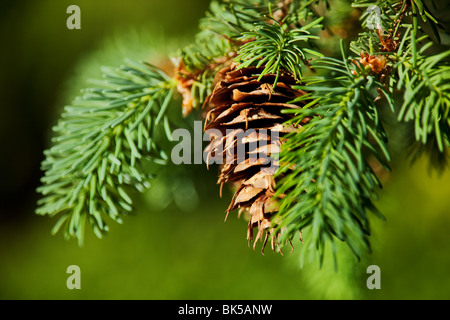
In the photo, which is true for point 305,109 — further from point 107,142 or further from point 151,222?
point 151,222

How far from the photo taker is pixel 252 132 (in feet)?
0.89

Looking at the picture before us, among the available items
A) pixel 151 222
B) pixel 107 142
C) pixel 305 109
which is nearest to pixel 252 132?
pixel 305 109

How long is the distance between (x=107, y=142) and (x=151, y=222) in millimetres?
439

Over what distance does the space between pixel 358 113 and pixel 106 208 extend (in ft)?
0.79

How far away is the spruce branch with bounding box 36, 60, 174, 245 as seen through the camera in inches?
13.1

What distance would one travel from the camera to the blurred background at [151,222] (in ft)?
1.67

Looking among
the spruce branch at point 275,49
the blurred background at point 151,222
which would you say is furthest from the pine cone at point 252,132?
the blurred background at point 151,222

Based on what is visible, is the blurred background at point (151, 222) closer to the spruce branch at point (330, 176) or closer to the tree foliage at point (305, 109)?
the tree foliage at point (305, 109)

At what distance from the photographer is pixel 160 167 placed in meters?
0.48

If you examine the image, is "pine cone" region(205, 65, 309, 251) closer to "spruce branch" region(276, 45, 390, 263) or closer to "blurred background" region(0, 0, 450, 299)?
"spruce branch" region(276, 45, 390, 263)

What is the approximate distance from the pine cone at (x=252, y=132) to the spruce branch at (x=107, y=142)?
0.07 meters

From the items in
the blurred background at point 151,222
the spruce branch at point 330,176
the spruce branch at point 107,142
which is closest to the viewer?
the spruce branch at point 330,176

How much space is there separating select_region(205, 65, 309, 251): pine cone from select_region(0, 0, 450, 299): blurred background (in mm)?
173

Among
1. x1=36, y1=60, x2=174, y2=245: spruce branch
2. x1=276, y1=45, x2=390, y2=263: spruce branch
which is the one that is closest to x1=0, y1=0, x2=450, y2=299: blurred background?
x1=36, y1=60, x2=174, y2=245: spruce branch
